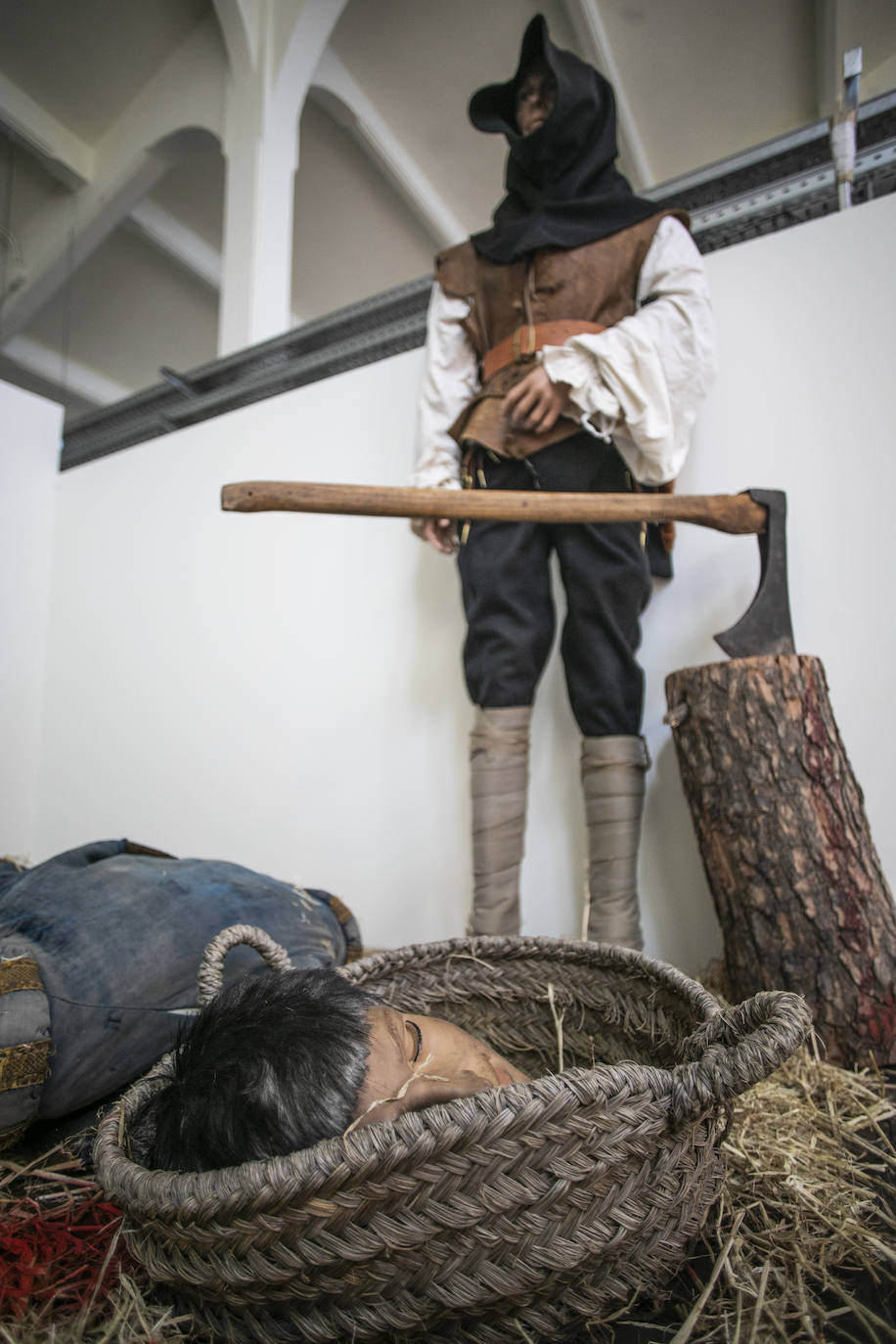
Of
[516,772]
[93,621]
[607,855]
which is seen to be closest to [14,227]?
[93,621]

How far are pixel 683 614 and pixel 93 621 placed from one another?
1873 mm

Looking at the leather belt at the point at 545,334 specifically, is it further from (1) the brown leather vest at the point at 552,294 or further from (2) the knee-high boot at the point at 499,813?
(2) the knee-high boot at the point at 499,813

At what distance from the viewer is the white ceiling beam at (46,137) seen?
3.02 metres

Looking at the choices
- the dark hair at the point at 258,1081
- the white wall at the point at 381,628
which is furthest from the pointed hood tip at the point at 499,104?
the dark hair at the point at 258,1081

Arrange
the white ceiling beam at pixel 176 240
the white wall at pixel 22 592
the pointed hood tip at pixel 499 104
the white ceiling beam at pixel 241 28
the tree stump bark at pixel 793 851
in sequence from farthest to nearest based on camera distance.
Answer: the white ceiling beam at pixel 176 240, the white ceiling beam at pixel 241 28, the white wall at pixel 22 592, the pointed hood tip at pixel 499 104, the tree stump bark at pixel 793 851

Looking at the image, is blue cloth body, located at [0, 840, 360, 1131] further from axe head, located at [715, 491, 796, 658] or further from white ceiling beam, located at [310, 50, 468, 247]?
white ceiling beam, located at [310, 50, 468, 247]

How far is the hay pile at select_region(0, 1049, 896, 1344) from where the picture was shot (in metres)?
0.56

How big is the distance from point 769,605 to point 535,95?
41.6 inches

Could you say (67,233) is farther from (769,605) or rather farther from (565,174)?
(769,605)

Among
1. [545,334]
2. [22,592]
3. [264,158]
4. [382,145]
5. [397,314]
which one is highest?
[382,145]

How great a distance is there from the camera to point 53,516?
273cm

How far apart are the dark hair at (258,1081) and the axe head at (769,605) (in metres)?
0.84

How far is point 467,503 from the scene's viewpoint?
1.21 metres

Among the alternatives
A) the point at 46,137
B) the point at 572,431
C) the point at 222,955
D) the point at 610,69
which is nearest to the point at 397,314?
the point at 572,431
